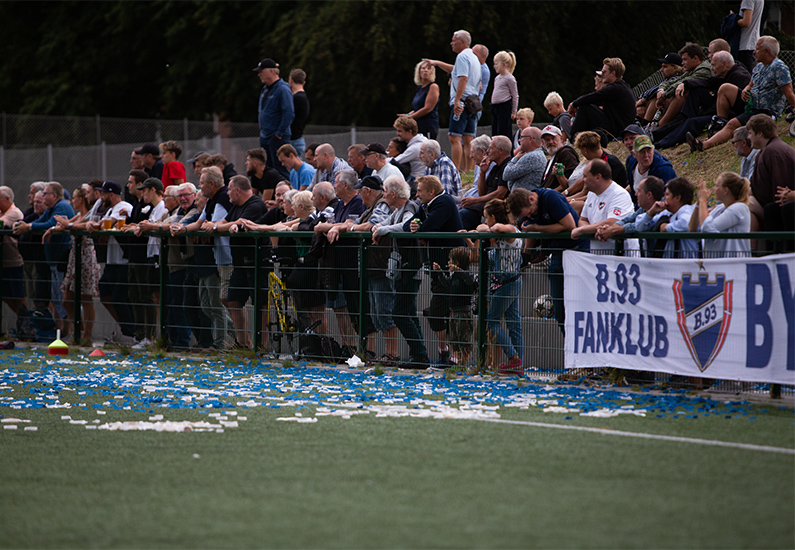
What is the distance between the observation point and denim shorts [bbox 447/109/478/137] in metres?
17.0

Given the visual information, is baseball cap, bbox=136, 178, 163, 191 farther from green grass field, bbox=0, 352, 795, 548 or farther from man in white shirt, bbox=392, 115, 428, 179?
green grass field, bbox=0, 352, 795, 548

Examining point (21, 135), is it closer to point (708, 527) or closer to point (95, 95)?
point (95, 95)

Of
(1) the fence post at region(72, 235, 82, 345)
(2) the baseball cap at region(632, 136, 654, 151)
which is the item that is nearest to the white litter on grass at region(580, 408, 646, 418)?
(2) the baseball cap at region(632, 136, 654, 151)

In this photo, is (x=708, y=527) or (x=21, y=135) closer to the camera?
(x=708, y=527)

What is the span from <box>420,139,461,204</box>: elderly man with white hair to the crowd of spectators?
1.2 inches

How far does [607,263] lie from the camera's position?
9320mm

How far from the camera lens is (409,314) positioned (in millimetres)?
10781

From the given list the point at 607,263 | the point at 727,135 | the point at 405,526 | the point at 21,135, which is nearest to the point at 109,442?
the point at 405,526

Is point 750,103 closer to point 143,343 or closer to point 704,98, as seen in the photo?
point 704,98

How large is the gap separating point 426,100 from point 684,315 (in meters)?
7.85

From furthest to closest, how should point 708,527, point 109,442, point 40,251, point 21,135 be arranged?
point 21,135 → point 40,251 → point 109,442 → point 708,527

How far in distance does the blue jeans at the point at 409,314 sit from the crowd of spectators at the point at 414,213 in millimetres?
15

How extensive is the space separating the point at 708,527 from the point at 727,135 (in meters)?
10.1

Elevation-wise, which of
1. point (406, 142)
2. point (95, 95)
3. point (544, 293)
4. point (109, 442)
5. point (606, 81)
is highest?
point (95, 95)
